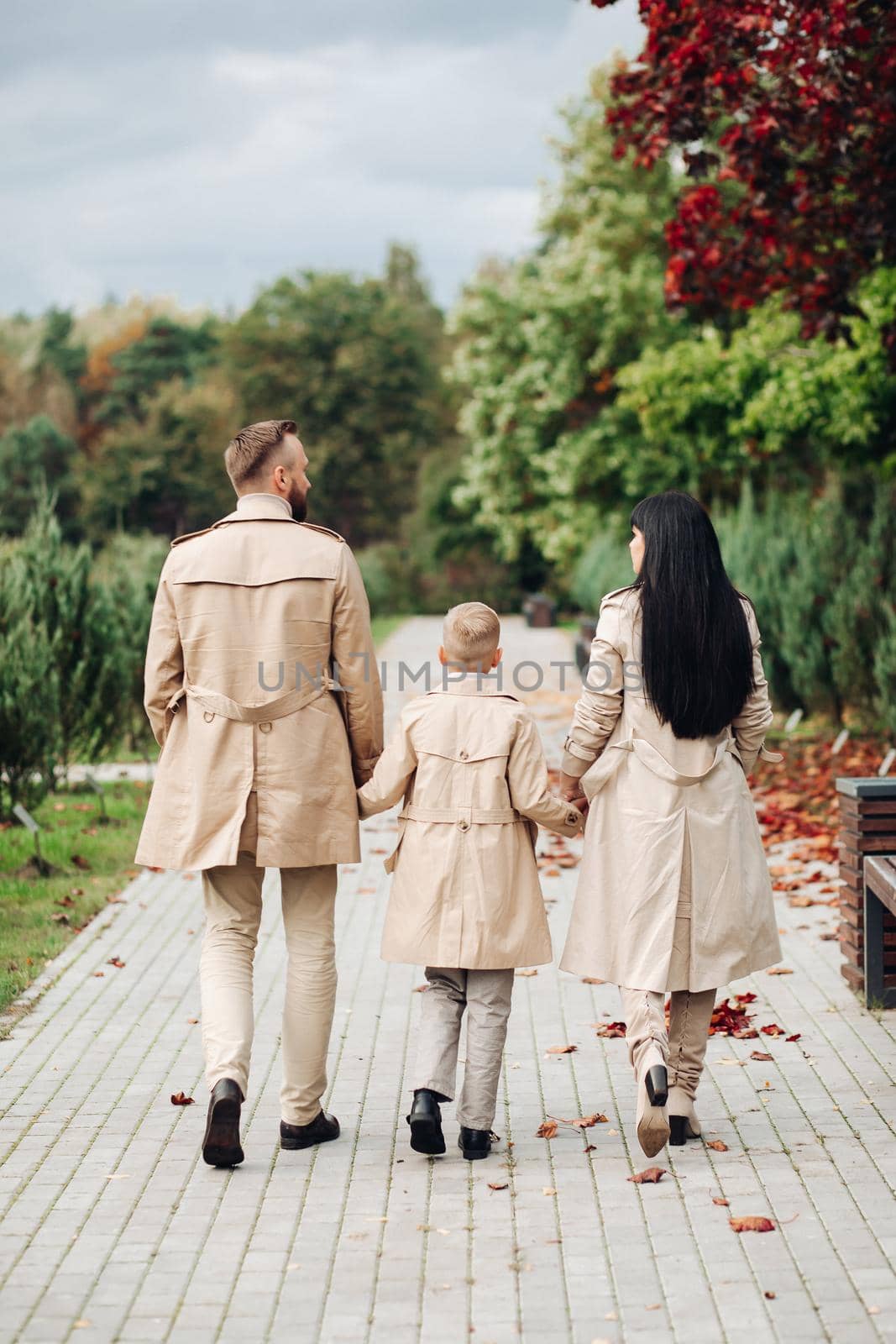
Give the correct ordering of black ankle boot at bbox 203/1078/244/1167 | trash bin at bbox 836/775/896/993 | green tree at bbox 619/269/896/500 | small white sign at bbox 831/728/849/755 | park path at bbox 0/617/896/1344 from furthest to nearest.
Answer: green tree at bbox 619/269/896/500 → small white sign at bbox 831/728/849/755 → trash bin at bbox 836/775/896/993 → black ankle boot at bbox 203/1078/244/1167 → park path at bbox 0/617/896/1344

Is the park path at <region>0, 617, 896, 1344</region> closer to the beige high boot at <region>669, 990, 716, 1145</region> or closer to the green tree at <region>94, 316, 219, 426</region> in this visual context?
the beige high boot at <region>669, 990, 716, 1145</region>

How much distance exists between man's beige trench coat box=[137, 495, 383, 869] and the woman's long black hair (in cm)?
86

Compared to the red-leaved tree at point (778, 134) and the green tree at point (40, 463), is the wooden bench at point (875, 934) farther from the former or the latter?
the green tree at point (40, 463)

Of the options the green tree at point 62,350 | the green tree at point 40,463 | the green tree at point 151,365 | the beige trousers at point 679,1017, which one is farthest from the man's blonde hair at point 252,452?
the green tree at point 62,350

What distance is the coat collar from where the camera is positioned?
15.1ft

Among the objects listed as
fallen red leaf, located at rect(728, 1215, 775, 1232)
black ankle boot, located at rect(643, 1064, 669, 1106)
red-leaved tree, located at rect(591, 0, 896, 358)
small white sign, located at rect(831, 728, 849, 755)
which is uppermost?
red-leaved tree, located at rect(591, 0, 896, 358)

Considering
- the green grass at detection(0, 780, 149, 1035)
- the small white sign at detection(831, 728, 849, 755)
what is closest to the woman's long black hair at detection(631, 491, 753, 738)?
the green grass at detection(0, 780, 149, 1035)

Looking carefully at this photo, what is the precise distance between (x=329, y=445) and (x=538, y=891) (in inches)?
2238

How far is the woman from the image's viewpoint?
4566mm

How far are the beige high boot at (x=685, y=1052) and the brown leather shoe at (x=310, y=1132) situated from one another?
3.41 ft

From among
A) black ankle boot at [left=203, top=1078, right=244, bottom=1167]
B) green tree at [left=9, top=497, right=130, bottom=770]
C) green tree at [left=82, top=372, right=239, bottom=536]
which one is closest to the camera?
black ankle boot at [left=203, top=1078, right=244, bottom=1167]

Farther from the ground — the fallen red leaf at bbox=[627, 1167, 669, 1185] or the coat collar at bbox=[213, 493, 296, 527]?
the coat collar at bbox=[213, 493, 296, 527]

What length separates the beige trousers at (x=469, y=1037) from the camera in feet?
14.8

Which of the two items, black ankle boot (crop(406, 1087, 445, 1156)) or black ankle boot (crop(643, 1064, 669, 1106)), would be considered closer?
black ankle boot (crop(643, 1064, 669, 1106))
